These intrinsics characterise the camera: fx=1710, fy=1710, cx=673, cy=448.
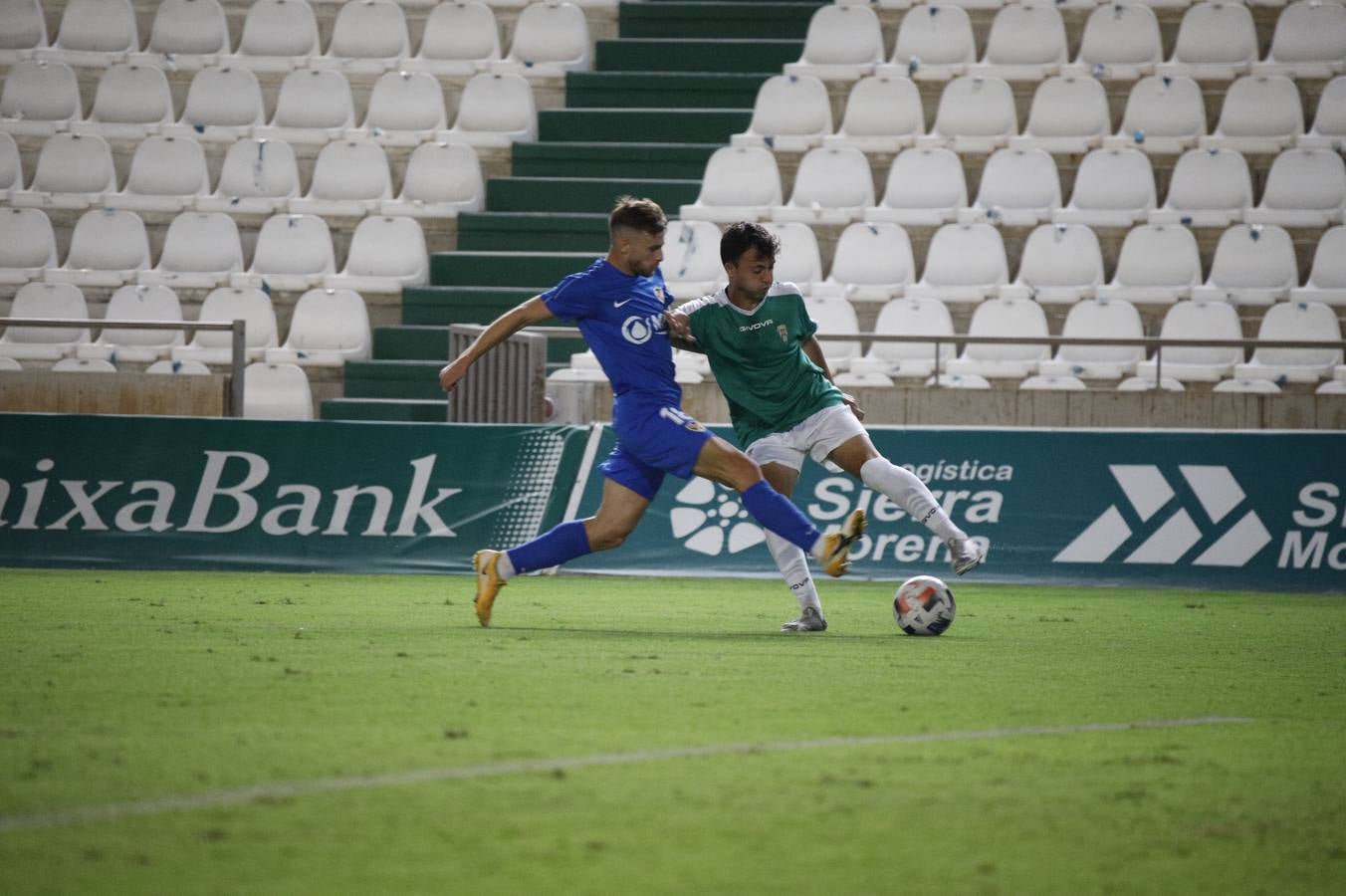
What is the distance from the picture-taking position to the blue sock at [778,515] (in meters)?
7.27

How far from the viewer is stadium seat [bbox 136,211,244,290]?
16.6m

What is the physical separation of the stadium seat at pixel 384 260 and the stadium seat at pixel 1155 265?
21.2ft

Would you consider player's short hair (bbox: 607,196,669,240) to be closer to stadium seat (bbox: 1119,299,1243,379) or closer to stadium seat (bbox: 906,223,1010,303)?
stadium seat (bbox: 1119,299,1243,379)

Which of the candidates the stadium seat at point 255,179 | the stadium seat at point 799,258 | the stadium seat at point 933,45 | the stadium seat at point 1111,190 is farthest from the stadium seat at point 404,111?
the stadium seat at point 1111,190

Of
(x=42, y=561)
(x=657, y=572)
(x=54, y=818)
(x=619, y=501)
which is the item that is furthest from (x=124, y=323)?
(x=54, y=818)

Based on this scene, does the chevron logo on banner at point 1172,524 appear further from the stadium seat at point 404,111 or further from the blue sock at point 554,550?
the stadium seat at point 404,111

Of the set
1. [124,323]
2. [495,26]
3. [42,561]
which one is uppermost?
[495,26]

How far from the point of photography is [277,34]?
18906 mm

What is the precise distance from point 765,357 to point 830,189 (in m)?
8.75

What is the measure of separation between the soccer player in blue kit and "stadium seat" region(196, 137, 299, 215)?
34.0ft

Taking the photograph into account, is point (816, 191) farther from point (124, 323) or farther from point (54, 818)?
point (54, 818)

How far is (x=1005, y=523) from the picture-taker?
1188cm

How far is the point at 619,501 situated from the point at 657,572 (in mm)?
4622

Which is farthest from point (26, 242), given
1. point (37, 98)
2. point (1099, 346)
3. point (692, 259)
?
point (1099, 346)
